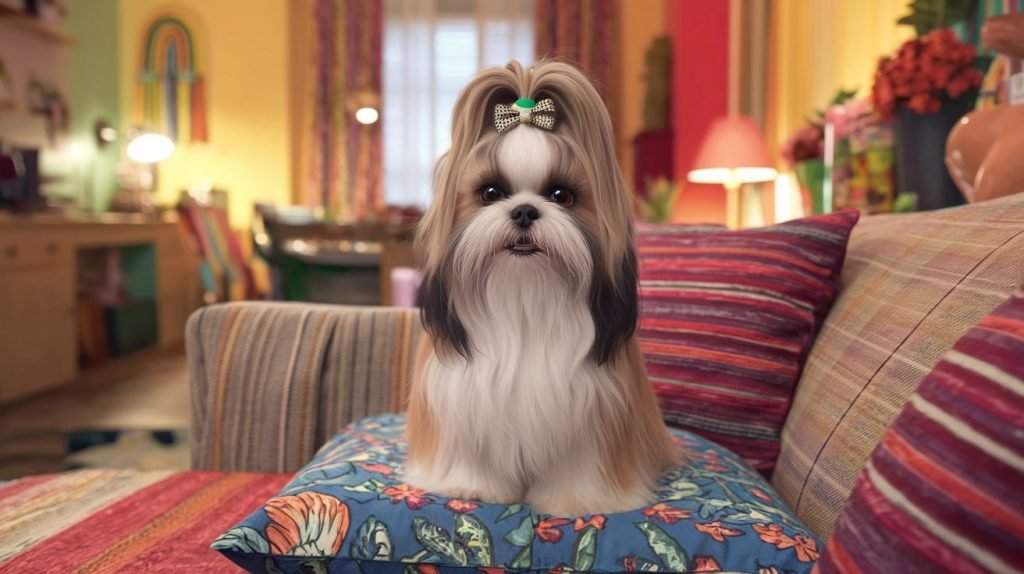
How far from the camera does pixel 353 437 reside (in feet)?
5.08

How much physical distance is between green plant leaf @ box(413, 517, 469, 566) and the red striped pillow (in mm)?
682

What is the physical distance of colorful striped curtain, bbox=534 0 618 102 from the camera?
7.85 m

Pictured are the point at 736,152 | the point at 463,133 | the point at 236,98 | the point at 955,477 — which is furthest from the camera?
the point at 236,98

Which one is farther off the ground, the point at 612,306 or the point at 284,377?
the point at 612,306

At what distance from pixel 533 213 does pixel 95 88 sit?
774 centimetres

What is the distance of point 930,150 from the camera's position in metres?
2.03

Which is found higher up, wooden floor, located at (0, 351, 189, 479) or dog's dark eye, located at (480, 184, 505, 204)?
dog's dark eye, located at (480, 184, 505, 204)

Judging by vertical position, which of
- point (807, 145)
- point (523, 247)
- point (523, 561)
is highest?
point (807, 145)

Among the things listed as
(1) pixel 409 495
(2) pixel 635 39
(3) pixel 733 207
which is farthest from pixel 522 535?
(2) pixel 635 39

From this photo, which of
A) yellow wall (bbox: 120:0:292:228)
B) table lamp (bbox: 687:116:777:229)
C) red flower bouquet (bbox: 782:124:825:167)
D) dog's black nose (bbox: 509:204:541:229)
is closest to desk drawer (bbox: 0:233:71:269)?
yellow wall (bbox: 120:0:292:228)

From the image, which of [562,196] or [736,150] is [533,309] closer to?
[562,196]

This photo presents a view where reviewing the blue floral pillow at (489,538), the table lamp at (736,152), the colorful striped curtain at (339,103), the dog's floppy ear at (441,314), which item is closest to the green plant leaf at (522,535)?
the blue floral pillow at (489,538)

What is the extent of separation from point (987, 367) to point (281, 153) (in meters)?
7.96

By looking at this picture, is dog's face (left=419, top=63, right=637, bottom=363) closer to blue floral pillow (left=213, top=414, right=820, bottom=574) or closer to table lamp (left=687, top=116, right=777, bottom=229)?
blue floral pillow (left=213, top=414, right=820, bottom=574)
